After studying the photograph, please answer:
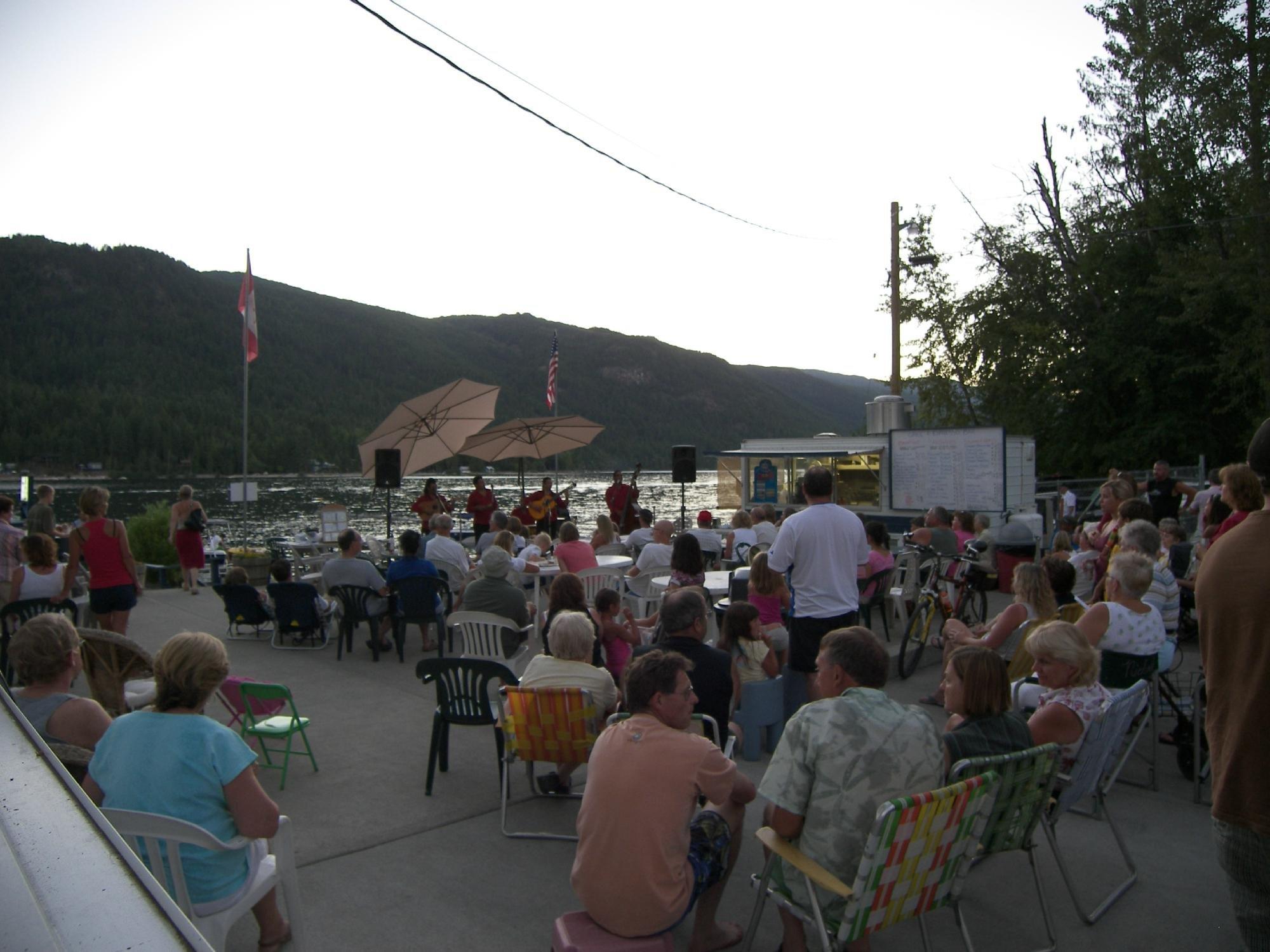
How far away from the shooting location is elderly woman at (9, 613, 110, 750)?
2930mm

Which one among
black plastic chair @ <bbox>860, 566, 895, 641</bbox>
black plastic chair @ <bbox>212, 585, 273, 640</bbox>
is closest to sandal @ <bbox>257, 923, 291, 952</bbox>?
black plastic chair @ <bbox>860, 566, 895, 641</bbox>

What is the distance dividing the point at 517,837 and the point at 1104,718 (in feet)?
7.71

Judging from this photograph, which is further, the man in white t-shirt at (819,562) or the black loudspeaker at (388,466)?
the black loudspeaker at (388,466)

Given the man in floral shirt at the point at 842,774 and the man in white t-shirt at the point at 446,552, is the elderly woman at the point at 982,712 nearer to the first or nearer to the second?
the man in floral shirt at the point at 842,774

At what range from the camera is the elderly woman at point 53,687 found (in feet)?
9.61

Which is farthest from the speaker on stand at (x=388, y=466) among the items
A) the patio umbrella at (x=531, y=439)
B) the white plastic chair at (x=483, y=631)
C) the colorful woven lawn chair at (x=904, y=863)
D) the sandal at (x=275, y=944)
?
the colorful woven lawn chair at (x=904, y=863)

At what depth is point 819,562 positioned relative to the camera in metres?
4.60

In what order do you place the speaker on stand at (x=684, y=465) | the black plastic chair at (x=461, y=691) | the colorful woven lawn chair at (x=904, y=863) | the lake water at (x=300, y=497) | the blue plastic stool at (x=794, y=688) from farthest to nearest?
the lake water at (x=300, y=497) < the speaker on stand at (x=684, y=465) < the blue plastic stool at (x=794, y=688) < the black plastic chair at (x=461, y=691) < the colorful woven lawn chair at (x=904, y=863)

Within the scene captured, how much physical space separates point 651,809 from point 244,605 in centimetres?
634

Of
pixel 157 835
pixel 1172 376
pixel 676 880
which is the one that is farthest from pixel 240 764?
pixel 1172 376

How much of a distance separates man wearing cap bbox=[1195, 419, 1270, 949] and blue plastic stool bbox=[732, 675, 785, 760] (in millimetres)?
2701

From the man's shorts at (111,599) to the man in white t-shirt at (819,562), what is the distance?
15.5 ft

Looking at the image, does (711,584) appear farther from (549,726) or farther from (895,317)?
(895,317)

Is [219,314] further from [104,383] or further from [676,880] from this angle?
[676,880]
